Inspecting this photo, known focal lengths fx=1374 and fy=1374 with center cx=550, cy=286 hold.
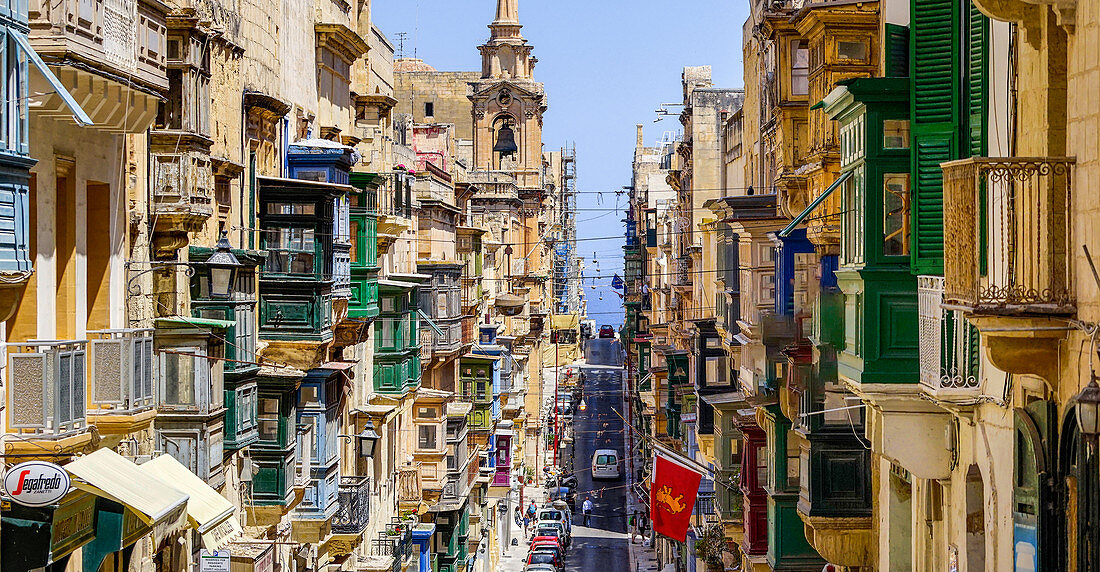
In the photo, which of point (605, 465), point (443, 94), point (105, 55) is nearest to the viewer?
point (105, 55)

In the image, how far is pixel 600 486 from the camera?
3105 inches

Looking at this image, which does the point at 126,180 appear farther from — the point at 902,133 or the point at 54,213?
the point at 902,133

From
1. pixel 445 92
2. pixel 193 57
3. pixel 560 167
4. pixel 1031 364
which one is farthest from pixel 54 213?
pixel 560 167

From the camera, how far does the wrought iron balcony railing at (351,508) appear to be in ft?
86.7

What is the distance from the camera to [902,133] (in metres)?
13.3

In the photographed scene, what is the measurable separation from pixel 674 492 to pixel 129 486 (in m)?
17.6

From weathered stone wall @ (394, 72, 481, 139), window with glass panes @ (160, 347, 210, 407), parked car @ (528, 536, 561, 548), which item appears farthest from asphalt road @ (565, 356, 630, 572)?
window with glass panes @ (160, 347, 210, 407)

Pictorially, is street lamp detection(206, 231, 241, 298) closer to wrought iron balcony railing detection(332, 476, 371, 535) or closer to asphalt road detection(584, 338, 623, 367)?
wrought iron balcony railing detection(332, 476, 371, 535)

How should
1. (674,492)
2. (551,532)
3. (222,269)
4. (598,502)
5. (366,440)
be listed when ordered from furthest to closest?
(598,502) < (551,532) < (366,440) < (674,492) < (222,269)

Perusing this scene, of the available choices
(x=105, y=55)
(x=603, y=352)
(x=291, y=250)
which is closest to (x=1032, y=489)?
(x=105, y=55)

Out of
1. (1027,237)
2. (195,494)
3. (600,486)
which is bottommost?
(600,486)

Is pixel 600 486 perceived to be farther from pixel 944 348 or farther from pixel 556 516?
pixel 944 348

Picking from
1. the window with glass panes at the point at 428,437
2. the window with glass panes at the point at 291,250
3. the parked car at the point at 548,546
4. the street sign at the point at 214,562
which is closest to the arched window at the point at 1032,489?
the street sign at the point at 214,562

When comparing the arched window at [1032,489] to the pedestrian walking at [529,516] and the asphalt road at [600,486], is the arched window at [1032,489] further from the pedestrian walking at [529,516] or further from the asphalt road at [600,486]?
the pedestrian walking at [529,516]
